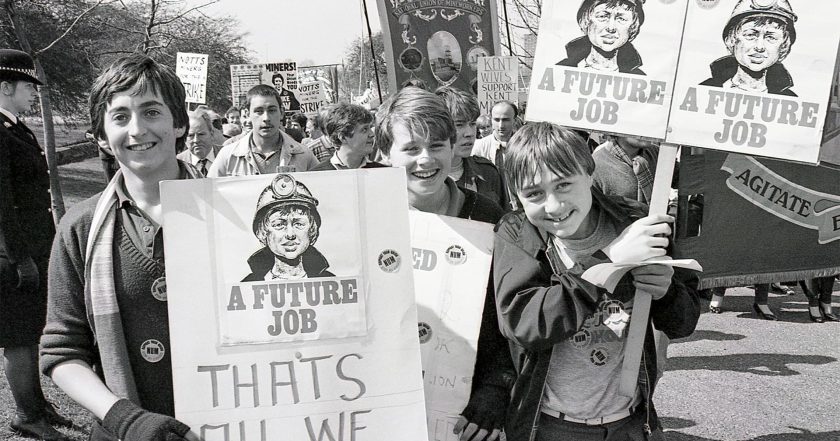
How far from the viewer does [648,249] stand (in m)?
2.12

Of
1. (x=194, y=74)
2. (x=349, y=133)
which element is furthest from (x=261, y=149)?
(x=194, y=74)

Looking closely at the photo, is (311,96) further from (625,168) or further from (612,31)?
(612,31)

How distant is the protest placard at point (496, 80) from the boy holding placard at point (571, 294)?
6198 mm

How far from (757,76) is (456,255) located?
1053mm

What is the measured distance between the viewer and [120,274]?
1.93 metres

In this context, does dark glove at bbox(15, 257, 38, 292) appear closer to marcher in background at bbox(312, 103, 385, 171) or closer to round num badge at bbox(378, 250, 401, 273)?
marcher in background at bbox(312, 103, 385, 171)

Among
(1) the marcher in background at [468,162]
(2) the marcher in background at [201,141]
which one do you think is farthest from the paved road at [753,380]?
(2) the marcher in background at [201,141]

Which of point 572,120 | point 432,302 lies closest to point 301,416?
point 432,302

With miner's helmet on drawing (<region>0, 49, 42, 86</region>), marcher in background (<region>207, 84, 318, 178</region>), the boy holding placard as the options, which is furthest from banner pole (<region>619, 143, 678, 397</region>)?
miner's helmet on drawing (<region>0, 49, 42, 86</region>)

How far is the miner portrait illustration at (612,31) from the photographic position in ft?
7.63

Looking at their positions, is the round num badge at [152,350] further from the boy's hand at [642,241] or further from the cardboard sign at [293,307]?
the boy's hand at [642,241]

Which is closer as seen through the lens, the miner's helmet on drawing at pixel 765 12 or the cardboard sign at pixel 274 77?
the miner's helmet on drawing at pixel 765 12

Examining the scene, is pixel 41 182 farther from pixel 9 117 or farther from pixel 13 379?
pixel 13 379

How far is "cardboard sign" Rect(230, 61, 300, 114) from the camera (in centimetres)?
1269
